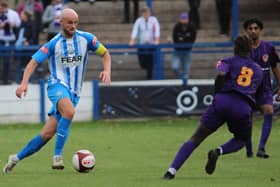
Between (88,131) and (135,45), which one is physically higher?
(135,45)

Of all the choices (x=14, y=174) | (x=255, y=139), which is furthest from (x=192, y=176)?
(x=255, y=139)

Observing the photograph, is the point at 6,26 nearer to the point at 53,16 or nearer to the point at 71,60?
the point at 53,16

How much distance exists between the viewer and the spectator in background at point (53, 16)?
2297 centimetres

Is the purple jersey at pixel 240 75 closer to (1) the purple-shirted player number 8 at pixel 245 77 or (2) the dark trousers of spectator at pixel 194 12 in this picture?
(1) the purple-shirted player number 8 at pixel 245 77

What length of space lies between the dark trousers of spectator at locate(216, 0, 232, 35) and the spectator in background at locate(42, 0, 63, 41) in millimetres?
4019

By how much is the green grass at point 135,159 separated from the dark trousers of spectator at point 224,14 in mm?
3889

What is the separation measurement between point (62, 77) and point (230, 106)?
2.24 metres

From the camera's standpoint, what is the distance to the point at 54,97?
489 inches

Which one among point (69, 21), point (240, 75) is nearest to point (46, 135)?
point (69, 21)

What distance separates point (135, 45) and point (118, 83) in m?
1.00

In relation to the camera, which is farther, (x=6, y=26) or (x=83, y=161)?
(x=6, y=26)

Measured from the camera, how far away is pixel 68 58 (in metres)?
12.5

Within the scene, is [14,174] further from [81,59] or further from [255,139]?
[255,139]

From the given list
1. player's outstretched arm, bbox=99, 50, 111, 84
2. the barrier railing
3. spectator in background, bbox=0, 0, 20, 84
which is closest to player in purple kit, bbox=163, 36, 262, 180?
player's outstretched arm, bbox=99, 50, 111, 84
